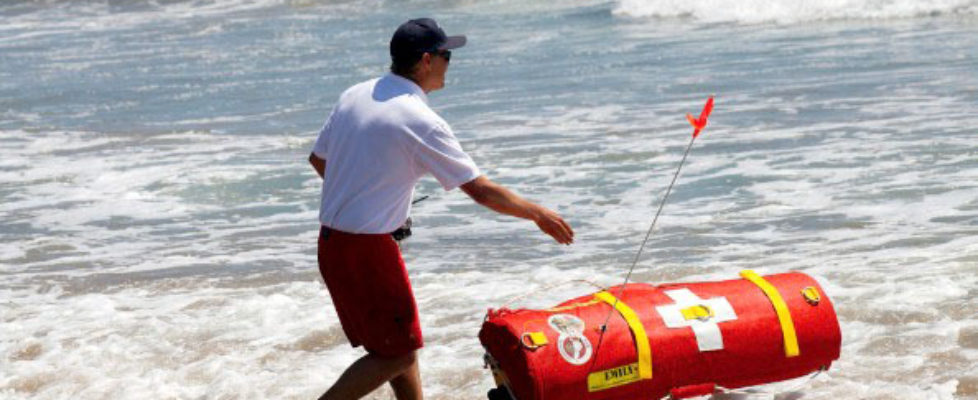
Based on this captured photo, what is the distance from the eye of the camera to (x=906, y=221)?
8.40m

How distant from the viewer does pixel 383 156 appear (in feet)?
13.9

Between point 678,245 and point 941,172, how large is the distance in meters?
2.56

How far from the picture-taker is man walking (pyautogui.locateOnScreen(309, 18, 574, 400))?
13.7 feet

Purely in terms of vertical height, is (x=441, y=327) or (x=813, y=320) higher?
(x=813, y=320)

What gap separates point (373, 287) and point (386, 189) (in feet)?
1.00

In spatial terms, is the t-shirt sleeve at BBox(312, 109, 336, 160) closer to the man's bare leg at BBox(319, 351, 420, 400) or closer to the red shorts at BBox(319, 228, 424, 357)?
the red shorts at BBox(319, 228, 424, 357)

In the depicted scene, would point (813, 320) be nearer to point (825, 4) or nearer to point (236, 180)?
point (236, 180)

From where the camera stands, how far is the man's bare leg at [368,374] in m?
4.49

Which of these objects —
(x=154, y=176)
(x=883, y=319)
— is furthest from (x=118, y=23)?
(x=883, y=319)

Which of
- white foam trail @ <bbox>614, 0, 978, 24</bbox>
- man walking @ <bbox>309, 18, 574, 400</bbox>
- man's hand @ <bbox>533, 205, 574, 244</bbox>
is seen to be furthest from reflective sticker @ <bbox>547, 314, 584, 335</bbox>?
white foam trail @ <bbox>614, 0, 978, 24</bbox>

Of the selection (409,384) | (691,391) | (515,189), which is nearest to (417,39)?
(409,384)

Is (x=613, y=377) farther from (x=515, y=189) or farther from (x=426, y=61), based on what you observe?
(x=515, y=189)

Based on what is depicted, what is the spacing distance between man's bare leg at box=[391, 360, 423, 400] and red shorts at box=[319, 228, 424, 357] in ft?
0.58

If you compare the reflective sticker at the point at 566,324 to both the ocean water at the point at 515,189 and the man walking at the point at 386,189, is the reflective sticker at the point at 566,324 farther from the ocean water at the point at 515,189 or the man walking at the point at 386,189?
the ocean water at the point at 515,189
